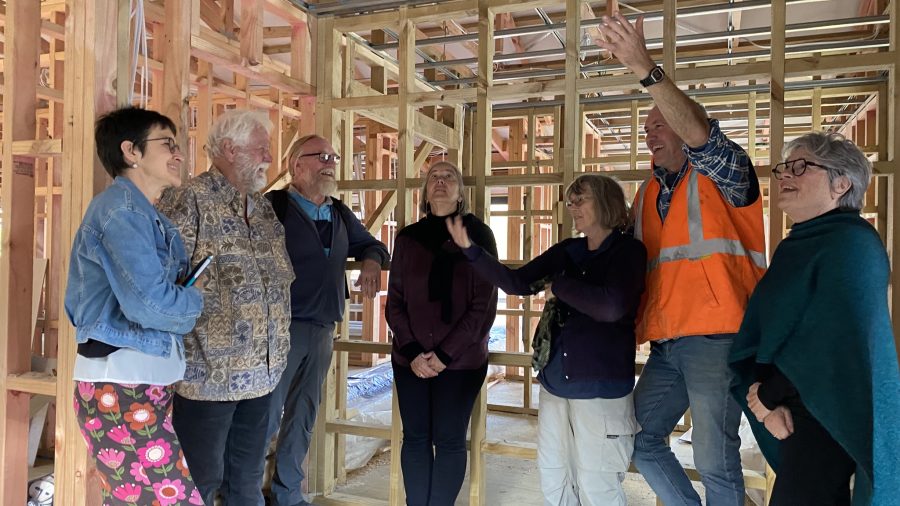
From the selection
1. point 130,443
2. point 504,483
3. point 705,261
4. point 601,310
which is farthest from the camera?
point 504,483

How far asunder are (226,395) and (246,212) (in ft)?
2.03

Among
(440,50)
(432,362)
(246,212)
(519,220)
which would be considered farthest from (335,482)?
(519,220)

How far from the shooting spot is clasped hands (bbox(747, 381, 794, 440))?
1658 millimetres

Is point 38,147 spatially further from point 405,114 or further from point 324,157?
point 405,114

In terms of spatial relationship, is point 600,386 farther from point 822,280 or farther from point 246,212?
point 246,212

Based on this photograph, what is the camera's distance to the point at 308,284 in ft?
8.52

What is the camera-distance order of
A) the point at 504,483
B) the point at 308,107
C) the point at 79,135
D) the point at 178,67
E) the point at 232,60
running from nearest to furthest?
1. the point at 79,135
2. the point at 178,67
3. the point at 232,60
4. the point at 308,107
5. the point at 504,483

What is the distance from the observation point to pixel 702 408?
2010 mm

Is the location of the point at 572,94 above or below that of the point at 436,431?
above

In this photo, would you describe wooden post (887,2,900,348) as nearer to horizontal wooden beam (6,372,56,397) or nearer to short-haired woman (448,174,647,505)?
short-haired woman (448,174,647,505)

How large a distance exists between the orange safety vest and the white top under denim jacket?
1.48 m

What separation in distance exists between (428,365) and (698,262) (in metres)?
1.07

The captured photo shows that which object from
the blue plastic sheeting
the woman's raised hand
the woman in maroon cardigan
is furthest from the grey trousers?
the blue plastic sheeting

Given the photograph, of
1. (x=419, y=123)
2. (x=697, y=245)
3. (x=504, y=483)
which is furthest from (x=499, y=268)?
(x=419, y=123)
